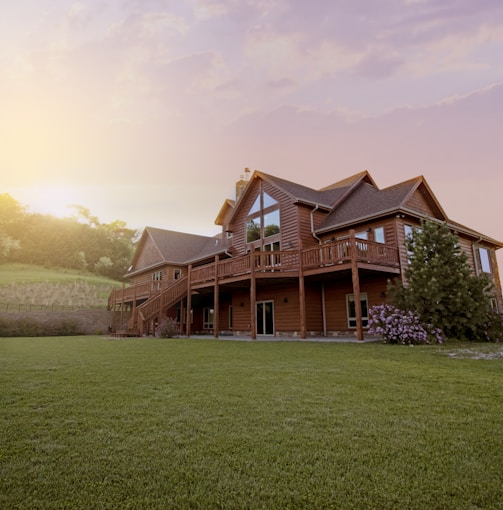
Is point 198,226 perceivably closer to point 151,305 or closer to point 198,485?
point 151,305

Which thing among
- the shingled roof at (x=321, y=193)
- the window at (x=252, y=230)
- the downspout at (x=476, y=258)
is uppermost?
the shingled roof at (x=321, y=193)

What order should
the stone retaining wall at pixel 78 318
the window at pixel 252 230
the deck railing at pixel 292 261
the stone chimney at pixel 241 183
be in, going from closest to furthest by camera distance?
the deck railing at pixel 292 261 < the window at pixel 252 230 < the stone retaining wall at pixel 78 318 < the stone chimney at pixel 241 183

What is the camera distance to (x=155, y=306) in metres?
19.0

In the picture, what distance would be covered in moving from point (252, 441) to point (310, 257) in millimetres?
11563

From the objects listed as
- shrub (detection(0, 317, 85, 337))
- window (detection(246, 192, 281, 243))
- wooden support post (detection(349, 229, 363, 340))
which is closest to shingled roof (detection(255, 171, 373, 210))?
window (detection(246, 192, 281, 243))

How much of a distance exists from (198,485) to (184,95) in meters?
17.3

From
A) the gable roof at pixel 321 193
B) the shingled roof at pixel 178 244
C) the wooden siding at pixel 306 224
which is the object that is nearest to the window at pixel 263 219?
the gable roof at pixel 321 193

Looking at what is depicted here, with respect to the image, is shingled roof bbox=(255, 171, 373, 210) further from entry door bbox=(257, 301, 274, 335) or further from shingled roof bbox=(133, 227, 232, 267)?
shingled roof bbox=(133, 227, 232, 267)

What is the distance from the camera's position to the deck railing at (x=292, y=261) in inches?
519

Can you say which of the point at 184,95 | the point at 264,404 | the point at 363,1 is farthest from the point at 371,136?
the point at 264,404

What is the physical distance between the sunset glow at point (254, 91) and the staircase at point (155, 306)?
721 centimetres

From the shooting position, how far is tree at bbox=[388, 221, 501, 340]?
11523 millimetres

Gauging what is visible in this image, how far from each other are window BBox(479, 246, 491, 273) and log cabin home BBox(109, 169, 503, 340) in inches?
2.5

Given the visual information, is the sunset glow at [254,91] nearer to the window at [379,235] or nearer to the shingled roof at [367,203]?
the shingled roof at [367,203]
